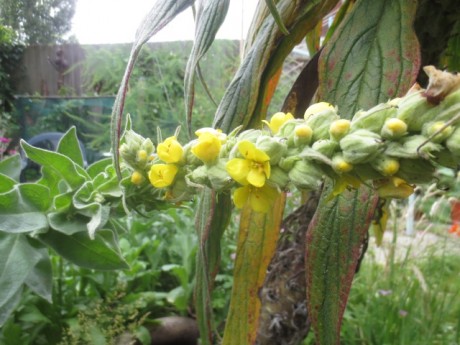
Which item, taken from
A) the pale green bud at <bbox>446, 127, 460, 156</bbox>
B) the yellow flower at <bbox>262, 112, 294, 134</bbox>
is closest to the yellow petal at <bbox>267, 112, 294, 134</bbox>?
the yellow flower at <bbox>262, 112, 294, 134</bbox>

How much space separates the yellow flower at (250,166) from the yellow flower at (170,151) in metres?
0.04

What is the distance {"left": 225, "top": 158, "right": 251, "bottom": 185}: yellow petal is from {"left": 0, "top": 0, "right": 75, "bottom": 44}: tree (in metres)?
0.30

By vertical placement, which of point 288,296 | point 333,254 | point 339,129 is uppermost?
point 339,129

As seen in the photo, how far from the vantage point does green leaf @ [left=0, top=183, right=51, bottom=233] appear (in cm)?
39

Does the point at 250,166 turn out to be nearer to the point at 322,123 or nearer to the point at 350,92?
the point at 322,123

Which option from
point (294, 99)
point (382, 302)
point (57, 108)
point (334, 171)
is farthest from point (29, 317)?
point (382, 302)

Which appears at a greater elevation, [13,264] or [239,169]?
[239,169]

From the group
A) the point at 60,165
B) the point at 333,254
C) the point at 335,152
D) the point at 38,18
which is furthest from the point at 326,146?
the point at 38,18

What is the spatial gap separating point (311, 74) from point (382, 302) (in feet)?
2.17

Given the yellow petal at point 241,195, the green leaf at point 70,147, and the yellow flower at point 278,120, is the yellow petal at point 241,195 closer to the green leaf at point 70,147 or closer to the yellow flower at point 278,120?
the yellow flower at point 278,120

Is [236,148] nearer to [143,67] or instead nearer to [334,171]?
[334,171]

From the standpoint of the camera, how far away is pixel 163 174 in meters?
0.28

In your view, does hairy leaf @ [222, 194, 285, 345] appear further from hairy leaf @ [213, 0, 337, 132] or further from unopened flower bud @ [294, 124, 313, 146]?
unopened flower bud @ [294, 124, 313, 146]

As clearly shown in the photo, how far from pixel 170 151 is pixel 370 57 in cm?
21
